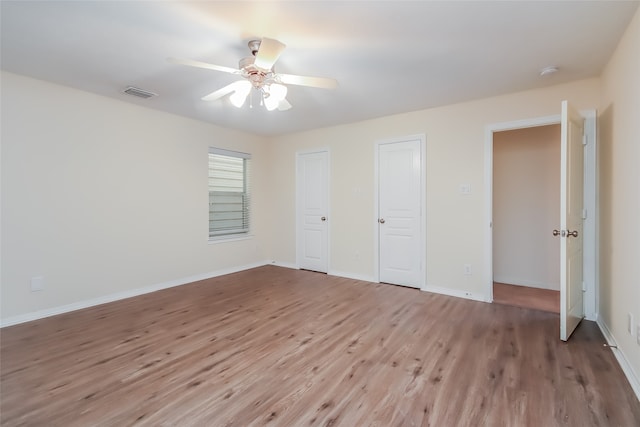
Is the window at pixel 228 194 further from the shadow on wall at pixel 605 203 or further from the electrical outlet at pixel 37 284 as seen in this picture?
the shadow on wall at pixel 605 203

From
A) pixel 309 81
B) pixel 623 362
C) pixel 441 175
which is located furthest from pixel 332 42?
pixel 623 362

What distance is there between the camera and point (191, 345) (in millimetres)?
2480

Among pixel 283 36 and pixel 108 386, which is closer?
pixel 108 386

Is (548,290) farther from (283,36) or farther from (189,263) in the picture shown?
(189,263)

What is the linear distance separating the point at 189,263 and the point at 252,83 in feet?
9.95

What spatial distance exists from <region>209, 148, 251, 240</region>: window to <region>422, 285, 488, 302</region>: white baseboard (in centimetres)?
324

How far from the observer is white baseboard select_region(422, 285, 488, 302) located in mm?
3613

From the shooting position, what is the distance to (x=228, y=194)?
16.9 feet

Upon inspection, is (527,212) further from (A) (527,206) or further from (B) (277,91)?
(B) (277,91)

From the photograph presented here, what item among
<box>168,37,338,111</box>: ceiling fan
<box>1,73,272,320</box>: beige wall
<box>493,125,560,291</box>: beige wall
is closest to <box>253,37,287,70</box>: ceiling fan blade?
<box>168,37,338,111</box>: ceiling fan

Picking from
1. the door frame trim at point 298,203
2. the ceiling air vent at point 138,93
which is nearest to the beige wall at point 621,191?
the door frame trim at point 298,203

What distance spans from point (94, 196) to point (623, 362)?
5102mm

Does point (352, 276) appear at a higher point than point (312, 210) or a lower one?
lower

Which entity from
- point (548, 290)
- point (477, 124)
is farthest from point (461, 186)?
point (548, 290)
